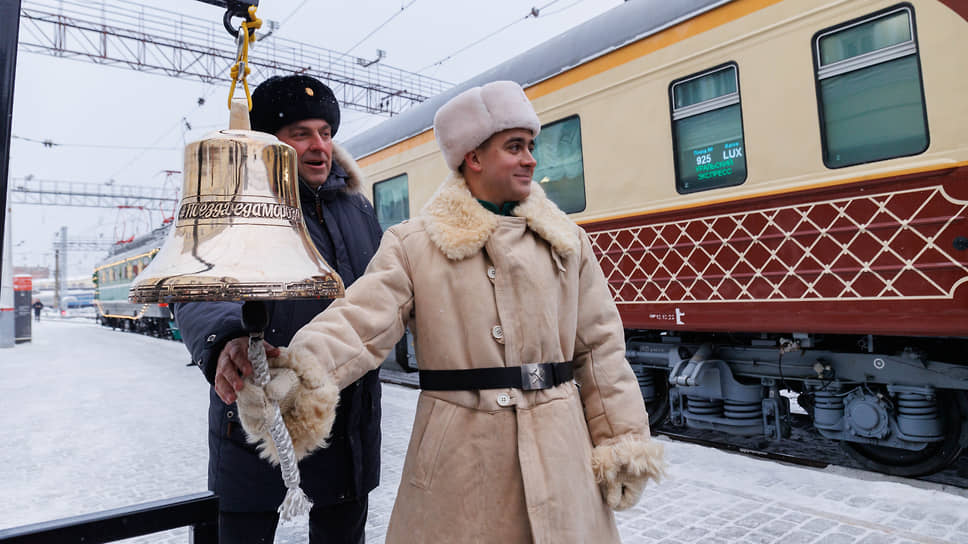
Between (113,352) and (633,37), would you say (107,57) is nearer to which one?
(113,352)

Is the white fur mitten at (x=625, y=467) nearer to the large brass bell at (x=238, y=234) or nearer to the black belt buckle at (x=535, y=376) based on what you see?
the black belt buckle at (x=535, y=376)

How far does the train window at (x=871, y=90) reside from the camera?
361cm

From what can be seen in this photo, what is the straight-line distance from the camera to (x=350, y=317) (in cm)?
141

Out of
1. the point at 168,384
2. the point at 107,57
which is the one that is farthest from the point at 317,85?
the point at 107,57

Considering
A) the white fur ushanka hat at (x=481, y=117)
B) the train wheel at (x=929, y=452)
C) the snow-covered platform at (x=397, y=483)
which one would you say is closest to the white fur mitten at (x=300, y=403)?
the white fur ushanka hat at (x=481, y=117)

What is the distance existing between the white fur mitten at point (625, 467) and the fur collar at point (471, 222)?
0.54 m

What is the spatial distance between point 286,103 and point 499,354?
35.9 inches

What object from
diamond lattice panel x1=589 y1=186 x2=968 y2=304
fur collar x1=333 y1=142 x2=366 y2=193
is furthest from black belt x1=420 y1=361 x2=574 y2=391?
diamond lattice panel x1=589 y1=186 x2=968 y2=304

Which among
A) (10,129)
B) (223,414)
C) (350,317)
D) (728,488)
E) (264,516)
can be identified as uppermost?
(10,129)

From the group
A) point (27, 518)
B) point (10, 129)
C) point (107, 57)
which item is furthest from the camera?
point (107, 57)

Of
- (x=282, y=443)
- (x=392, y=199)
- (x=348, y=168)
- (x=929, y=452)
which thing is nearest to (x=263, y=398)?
(x=282, y=443)

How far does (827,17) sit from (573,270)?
134 inches

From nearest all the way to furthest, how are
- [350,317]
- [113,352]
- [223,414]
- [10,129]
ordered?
[10,129] → [350,317] → [223,414] → [113,352]

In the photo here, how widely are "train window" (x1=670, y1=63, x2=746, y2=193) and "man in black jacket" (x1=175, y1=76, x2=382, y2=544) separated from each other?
3.41 meters
